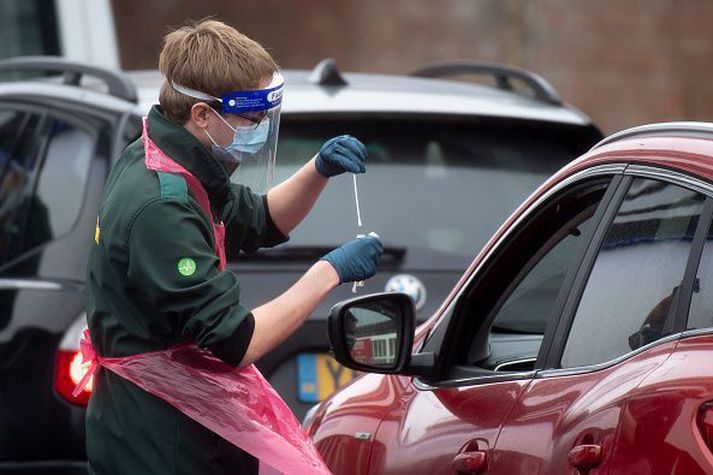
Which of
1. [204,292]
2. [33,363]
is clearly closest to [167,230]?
[204,292]

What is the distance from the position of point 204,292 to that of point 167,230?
0.14 meters

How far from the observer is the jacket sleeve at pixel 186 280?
393 cm

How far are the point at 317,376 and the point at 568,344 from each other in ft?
7.61

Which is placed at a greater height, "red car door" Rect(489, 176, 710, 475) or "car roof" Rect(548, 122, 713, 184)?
"car roof" Rect(548, 122, 713, 184)

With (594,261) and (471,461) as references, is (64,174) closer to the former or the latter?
(471,461)

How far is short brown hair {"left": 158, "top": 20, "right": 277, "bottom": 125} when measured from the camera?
13.6ft

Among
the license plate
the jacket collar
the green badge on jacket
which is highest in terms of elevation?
the jacket collar

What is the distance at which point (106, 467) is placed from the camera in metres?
4.13

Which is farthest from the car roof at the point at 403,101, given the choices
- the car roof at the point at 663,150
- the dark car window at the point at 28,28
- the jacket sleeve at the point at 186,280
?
the dark car window at the point at 28,28

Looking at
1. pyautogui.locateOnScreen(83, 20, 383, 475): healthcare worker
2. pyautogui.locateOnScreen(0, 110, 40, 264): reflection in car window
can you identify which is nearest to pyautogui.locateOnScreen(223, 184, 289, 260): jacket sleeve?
pyautogui.locateOnScreen(83, 20, 383, 475): healthcare worker

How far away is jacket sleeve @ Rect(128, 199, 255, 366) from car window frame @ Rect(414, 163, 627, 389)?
499 mm

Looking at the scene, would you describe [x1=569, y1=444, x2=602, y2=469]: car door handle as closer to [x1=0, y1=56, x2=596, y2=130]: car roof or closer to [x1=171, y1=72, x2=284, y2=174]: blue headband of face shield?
[x1=171, y1=72, x2=284, y2=174]: blue headband of face shield

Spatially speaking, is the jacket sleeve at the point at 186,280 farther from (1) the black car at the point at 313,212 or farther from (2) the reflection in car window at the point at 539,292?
(1) the black car at the point at 313,212

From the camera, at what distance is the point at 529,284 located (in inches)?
168
